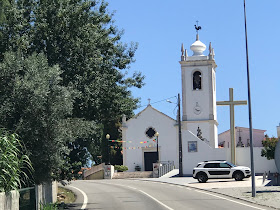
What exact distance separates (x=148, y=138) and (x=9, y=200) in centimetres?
5154

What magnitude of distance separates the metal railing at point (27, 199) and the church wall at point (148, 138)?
152ft

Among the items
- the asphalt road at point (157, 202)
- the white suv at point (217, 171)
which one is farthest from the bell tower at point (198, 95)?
the asphalt road at point (157, 202)

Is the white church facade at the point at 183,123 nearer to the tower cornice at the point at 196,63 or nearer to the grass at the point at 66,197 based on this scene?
the tower cornice at the point at 196,63

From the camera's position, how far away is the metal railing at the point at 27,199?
17.0m

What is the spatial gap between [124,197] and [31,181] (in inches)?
439

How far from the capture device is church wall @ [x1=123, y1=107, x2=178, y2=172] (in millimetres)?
65250

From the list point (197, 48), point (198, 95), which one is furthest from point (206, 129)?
point (197, 48)

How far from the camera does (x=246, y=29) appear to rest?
29453mm

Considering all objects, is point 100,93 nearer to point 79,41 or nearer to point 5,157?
point 79,41

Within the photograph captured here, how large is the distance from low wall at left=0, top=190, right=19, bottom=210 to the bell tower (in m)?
50.7

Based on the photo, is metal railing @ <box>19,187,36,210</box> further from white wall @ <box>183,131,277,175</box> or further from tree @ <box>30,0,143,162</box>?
white wall @ <box>183,131,277,175</box>

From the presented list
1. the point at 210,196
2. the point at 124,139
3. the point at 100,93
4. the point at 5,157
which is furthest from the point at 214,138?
the point at 5,157

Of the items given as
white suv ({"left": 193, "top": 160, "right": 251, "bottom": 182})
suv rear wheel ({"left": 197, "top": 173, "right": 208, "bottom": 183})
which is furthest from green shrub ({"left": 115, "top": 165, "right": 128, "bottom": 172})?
suv rear wheel ({"left": 197, "top": 173, "right": 208, "bottom": 183})

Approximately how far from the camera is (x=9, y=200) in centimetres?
1498
